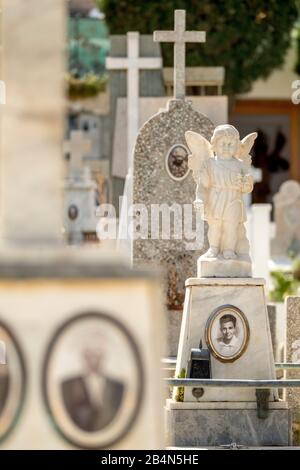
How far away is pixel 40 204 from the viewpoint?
4582 mm

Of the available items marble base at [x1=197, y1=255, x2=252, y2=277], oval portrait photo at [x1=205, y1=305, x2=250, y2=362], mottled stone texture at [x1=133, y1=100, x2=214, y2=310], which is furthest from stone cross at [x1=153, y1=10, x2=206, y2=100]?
oval portrait photo at [x1=205, y1=305, x2=250, y2=362]

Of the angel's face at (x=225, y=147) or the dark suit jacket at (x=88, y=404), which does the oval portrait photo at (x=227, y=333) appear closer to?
the angel's face at (x=225, y=147)

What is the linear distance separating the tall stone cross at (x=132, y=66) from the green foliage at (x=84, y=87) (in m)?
16.7

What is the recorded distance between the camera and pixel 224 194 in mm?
9750

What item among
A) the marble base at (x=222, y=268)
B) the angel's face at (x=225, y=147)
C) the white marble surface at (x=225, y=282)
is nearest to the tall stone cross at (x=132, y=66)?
the angel's face at (x=225, y=147)

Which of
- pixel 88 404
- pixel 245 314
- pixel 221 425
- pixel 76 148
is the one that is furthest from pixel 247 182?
pixel 76 148

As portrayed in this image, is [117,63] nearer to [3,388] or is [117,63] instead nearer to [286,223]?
[286,223]

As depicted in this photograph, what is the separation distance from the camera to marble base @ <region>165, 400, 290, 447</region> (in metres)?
9.13

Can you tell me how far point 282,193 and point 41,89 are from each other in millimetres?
22079

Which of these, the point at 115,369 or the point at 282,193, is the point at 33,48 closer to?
the point at 115,369

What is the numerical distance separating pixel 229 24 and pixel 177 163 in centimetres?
1859

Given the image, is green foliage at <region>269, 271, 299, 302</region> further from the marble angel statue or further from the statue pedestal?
the statue pedestal

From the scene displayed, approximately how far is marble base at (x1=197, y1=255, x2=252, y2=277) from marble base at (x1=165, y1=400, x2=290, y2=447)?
2.63 ft
